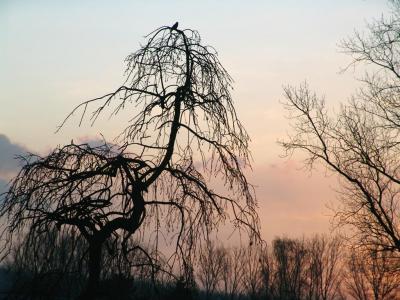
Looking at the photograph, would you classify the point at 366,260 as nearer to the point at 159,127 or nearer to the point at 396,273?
the point at 396,273

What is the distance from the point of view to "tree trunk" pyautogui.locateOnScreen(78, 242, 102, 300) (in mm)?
5832

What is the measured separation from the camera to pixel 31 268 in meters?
6.04

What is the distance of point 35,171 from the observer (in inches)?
248

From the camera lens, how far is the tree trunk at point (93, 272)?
19.1ft

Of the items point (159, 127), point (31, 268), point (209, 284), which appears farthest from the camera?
point (209, 284)

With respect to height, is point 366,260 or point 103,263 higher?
point 366,260

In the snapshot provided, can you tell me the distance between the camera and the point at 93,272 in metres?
5.89

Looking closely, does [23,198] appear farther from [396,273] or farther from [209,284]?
[209,284]

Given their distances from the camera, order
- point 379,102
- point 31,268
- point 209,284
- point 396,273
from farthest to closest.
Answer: point 209,284, point 396,273, point 379,102, point 31,268

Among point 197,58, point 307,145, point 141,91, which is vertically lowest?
point 141,91

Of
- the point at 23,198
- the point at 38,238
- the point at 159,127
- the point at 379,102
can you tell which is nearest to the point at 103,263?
the point at 38,238

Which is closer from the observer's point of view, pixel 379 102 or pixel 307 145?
pixel 379 102

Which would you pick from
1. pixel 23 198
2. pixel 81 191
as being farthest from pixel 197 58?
pixel 23 198

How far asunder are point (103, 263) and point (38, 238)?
884mm
